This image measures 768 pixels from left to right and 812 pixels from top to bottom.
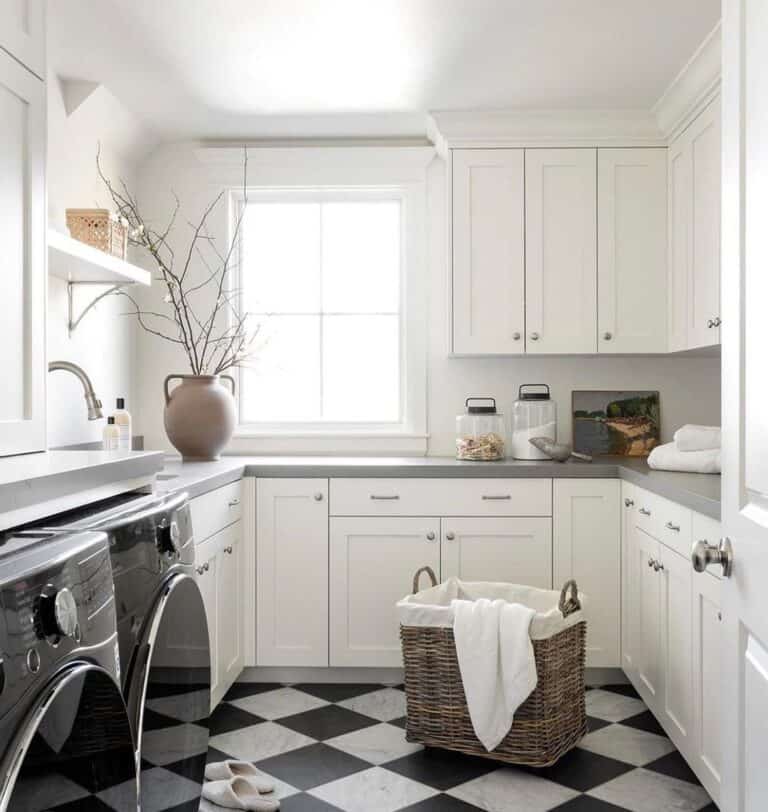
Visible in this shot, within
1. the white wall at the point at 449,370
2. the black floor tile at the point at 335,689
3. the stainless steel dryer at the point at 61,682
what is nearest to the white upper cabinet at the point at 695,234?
the white wall at the point at 449,370

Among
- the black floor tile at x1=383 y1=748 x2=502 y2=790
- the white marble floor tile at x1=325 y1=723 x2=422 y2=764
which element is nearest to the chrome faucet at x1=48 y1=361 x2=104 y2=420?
the white marble floor tile at x1=325 y1=723 x2=422 y2=764

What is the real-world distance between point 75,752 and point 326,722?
6.63 ft

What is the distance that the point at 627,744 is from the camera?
2730 millimetres

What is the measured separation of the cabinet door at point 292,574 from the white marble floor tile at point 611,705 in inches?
39.6

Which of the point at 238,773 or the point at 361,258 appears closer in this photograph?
the point at 238,773

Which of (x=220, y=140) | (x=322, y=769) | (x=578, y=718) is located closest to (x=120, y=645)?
(x=322, y=769)

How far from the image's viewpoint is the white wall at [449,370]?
382cm

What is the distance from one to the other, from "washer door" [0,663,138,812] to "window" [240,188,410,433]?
2791 millimetres

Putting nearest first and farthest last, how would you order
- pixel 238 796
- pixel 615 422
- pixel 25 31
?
1. pixel 25 31
2. pixel 238 796
3. pixel 615 422

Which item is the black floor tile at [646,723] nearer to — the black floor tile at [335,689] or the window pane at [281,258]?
the black floor tile at [335,689]

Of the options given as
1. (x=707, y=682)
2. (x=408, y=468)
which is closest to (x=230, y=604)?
(x=408, y=468)

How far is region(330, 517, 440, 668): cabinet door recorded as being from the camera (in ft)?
10.8

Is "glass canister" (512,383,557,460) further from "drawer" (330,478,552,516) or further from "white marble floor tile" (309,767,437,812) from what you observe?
"white marble floor tile" (309,767,437,812)

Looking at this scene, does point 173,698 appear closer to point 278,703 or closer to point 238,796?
point 238,796
